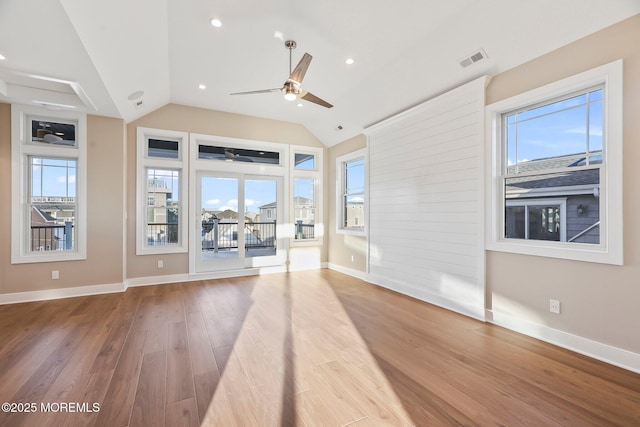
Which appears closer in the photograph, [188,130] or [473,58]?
[473,58]

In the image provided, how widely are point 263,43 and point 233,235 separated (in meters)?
3.65

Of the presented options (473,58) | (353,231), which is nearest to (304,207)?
(353,231)

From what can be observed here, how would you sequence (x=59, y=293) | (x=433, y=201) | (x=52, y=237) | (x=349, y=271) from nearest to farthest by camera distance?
(x=433, y=201), (x=59, y=293), (x=52, y=237), (x=349, y=271)

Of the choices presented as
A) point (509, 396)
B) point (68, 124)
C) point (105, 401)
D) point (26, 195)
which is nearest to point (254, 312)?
point (105, 401)

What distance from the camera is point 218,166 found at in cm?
576

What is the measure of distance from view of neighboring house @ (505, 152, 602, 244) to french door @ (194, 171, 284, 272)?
4416 mm

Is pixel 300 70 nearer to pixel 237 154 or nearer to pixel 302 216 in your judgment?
pixel 237 154

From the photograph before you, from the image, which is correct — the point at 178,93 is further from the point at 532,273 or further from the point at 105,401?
the point at 532,273

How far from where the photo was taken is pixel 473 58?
3.27m

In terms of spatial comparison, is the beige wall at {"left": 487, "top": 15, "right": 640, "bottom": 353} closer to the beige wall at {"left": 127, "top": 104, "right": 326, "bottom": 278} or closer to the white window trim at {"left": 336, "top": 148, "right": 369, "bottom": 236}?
the white window trim at {"left": 336, "top": 148, "right": 369, "bottom": 236}

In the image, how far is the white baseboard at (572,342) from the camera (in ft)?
7.66

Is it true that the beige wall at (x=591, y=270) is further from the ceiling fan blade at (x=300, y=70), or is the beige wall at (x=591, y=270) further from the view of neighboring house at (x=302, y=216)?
the view of neighboring house at (x=302, y=216)

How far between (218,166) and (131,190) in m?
1.57

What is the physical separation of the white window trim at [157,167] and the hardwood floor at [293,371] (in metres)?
1.62
